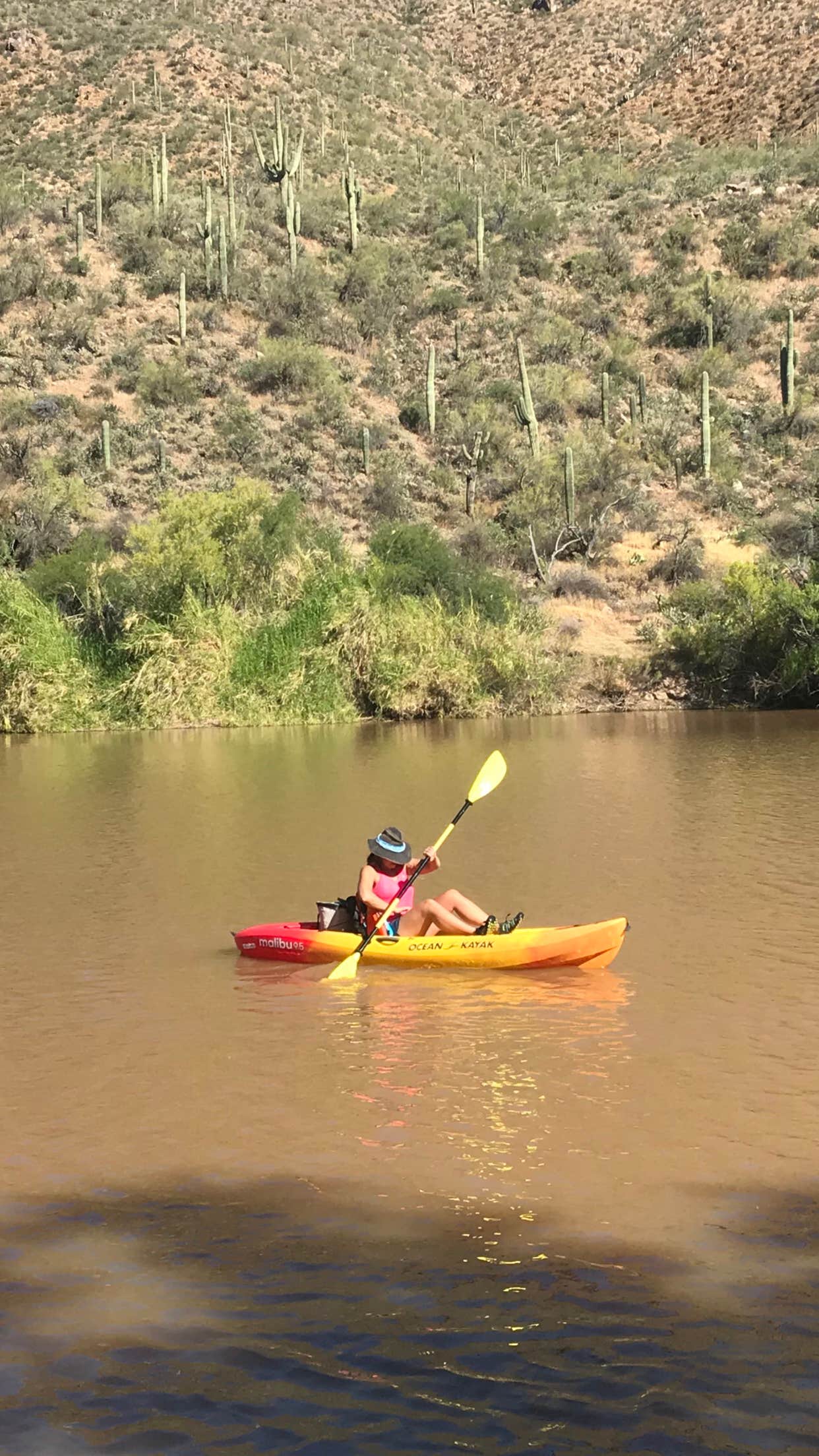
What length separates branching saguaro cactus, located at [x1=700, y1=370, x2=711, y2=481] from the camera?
148 ft

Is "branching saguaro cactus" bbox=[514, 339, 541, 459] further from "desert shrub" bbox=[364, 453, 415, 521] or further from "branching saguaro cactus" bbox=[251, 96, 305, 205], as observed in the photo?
"branching saguaro cactus" bbox=[251, 96, 305, 205]

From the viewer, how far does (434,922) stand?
436 inches

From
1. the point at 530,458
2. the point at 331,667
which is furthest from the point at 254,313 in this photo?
the point at 331,667

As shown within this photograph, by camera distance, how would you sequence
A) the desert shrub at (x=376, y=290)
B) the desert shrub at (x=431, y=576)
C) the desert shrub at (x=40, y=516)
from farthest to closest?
the desert shrub at (x=376, y=290) < the desert shrub at (x=40, y=516) < the desert shrub at (x=431, y=576)

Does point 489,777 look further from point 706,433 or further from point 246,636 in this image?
point 706,433

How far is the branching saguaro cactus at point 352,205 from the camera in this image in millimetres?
57406

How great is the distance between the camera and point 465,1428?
4.33 metres

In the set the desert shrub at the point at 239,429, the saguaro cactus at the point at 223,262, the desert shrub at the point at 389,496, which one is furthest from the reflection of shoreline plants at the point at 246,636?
the saguaro cactus at the point at 223,262

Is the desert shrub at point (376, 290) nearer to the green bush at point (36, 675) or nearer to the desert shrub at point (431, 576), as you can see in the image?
the desert shrub at point (431, 576)

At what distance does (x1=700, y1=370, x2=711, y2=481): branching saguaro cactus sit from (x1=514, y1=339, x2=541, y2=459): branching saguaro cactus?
5.36 meters

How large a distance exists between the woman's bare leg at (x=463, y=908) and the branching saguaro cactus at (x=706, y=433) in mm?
35965

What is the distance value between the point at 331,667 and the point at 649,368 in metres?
25.5

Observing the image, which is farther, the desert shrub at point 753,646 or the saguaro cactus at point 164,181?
the saguaro cactus at point 164,181

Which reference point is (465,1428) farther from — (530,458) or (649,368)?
(649,368)
